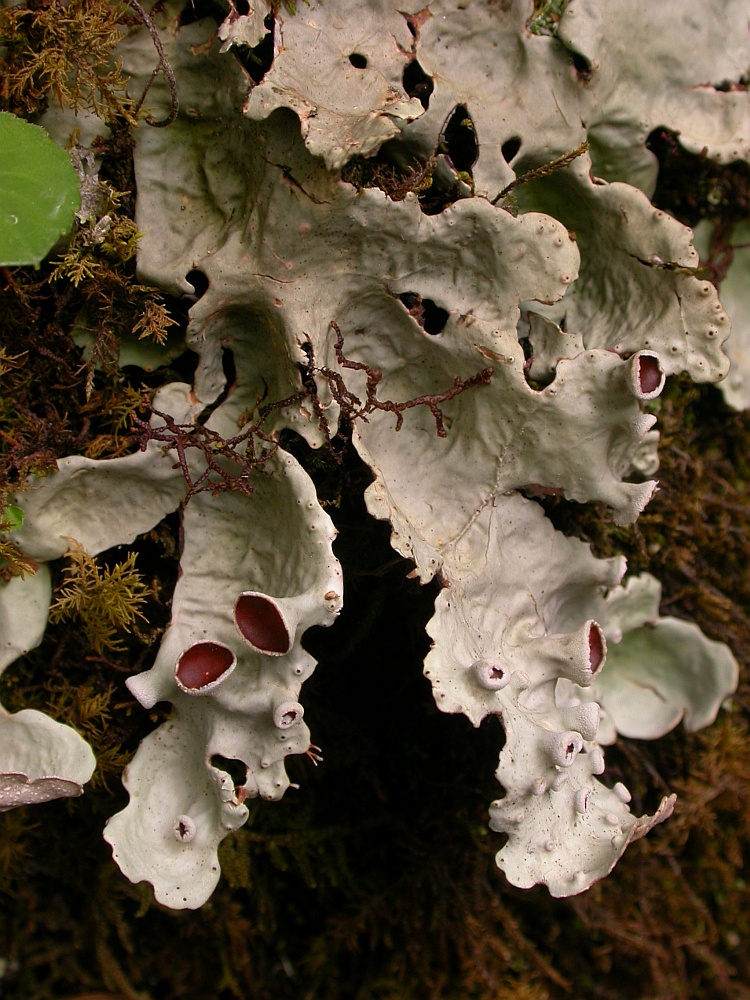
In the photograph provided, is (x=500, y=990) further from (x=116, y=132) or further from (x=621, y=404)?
(x=116, y=132)

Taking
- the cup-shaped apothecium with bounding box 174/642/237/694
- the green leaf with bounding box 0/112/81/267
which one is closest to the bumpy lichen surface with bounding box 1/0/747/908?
the cup-shaped apothecium with bounding box 174/642/237/694

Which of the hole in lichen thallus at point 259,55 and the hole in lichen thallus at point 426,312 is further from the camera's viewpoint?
the hole in lichen thallus at point 426,312

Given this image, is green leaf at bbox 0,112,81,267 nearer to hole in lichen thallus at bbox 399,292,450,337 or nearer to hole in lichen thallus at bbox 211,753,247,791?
hole in lichen thallus at bbox 399,292,450,337

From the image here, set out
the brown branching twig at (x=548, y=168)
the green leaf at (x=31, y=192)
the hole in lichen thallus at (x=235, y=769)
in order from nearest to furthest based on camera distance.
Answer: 1. the green leaf at (x=31, y=192)
2. the brown branching twig at (x=548, y=168)
3. the hole in lichen thallus at (x=235, y=769)

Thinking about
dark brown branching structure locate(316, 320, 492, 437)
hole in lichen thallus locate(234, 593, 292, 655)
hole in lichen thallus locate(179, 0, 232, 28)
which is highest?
hole in lichen thallus locate(179, 0, 232, 28)

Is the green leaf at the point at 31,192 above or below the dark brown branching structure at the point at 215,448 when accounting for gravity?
above

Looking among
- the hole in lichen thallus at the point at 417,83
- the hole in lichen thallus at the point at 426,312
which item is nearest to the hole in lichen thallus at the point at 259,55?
the hole in lichen thallus at the point at 417,83

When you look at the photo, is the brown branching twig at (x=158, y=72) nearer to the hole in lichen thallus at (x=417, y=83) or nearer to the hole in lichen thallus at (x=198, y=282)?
the hole in lichen thallus at (x=198, y=282)
